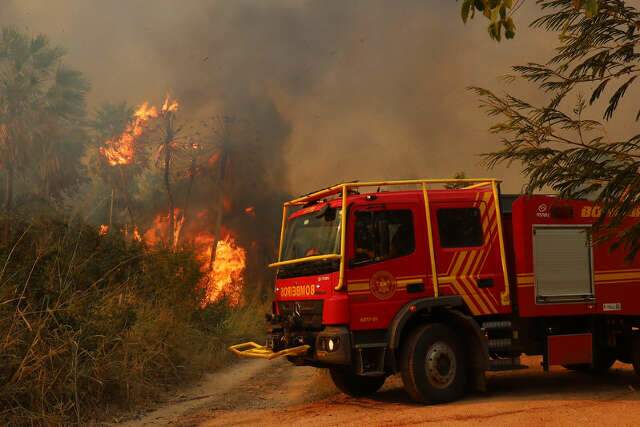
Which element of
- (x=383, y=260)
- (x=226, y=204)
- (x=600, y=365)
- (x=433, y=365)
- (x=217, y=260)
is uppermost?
(x=226, y=204)

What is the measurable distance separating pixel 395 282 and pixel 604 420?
275 centimetres

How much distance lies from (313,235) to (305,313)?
1.02m

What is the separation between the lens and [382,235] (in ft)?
29.2

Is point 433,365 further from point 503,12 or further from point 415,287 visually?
point 503,12

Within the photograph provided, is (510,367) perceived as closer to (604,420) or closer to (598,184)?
(604,420)

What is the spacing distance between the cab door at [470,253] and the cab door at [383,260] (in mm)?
283

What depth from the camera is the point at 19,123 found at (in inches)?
1289

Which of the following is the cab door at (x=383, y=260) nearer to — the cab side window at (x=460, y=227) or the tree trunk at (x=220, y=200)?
the cab side window at (x=460, y=227)

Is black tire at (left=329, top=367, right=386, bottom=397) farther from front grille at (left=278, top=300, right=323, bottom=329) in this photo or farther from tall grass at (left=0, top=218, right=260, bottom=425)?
tall grass at (left=0, top=218, right=260, bottom=425)

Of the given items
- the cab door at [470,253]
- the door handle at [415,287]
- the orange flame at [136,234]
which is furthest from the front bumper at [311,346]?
the orange flame at [136,234]

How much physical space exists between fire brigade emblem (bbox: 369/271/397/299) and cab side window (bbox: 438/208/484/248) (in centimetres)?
89

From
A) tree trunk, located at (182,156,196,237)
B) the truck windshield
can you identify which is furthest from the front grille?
tree trunk, located at (182,156,196,237)

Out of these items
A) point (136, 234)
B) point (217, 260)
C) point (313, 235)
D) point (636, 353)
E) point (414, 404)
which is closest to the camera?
point (414, 404)

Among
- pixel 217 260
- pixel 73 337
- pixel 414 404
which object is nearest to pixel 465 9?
pixel 414 404
